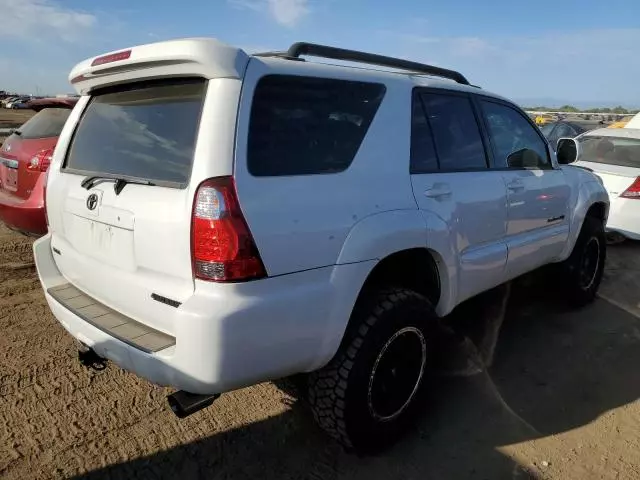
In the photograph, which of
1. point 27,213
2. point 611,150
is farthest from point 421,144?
point 611,150

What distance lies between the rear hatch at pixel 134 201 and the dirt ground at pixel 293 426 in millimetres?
756

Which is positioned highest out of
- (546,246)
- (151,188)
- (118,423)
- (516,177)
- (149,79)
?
(149,79)

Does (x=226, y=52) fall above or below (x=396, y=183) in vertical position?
above

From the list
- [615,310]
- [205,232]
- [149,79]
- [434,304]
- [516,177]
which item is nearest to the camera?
[205,232]

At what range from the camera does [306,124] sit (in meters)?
2.28

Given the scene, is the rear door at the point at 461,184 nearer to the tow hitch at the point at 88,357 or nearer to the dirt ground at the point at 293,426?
the dirt ground at the point at 293,426

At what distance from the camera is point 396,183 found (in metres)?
2.56

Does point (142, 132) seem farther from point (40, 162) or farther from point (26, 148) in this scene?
point (26, 148)

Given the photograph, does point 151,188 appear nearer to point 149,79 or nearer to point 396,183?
point 149,79

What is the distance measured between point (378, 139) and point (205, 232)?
1032 millimetres

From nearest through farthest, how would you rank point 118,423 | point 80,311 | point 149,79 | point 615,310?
point 149,79 < point 80,311 < point 118,423 < point 615,310

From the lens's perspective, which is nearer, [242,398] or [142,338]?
[142,338]

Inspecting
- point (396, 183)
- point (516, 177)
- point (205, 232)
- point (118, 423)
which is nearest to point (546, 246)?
point (516, 177)

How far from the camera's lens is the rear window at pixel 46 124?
5.19 metres
